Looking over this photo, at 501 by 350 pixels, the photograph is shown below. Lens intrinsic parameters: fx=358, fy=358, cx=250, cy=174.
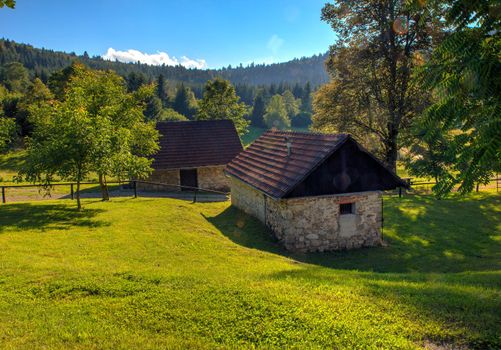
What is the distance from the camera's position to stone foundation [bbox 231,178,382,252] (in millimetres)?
14914

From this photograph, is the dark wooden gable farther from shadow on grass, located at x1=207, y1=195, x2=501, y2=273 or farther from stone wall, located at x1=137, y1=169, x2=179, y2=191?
stone wall, located at x1=137, y1=169, x2=179, y2=191

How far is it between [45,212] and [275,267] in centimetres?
1128

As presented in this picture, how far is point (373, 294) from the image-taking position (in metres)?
7.90

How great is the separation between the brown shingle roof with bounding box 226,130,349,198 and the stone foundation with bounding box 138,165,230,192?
805cm

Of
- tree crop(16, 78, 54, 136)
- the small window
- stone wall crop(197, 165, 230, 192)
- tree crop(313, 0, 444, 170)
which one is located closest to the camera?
the small window

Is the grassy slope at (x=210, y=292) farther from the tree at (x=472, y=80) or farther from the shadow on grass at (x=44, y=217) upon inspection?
the tree at (x=472, y=80)

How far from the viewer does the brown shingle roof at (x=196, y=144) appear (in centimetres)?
2911

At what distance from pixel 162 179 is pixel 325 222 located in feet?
56.3

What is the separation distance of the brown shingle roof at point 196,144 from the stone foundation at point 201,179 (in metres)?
0.64

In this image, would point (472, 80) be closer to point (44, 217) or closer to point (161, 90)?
point (44, 217)

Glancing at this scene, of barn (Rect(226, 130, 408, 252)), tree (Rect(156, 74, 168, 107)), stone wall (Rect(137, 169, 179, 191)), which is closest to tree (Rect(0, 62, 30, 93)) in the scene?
tree (Rect(156, 74, 168, 107))

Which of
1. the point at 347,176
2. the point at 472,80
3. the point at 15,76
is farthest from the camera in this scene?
the point at 15,76

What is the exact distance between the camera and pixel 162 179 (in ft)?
94.7

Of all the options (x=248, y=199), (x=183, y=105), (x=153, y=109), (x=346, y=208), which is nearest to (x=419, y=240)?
(x=346, y=208)
